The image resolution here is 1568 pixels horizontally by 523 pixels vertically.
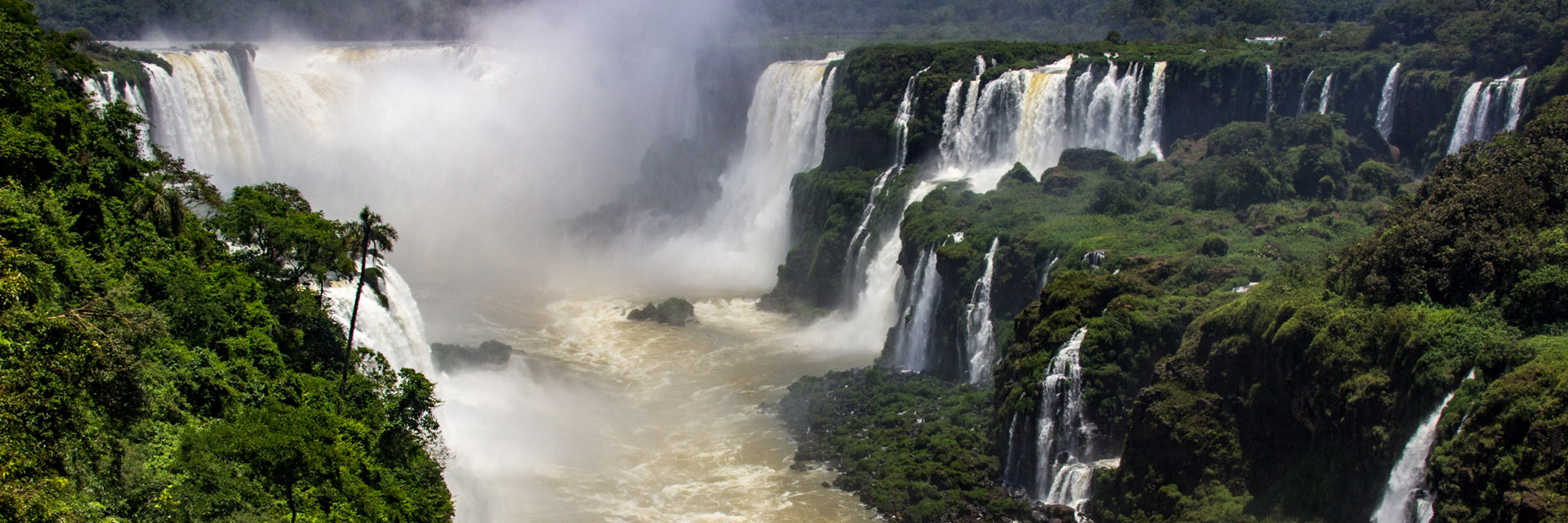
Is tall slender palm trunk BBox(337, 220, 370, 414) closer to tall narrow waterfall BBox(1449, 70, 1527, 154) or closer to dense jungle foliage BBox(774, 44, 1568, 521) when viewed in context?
dense jungle foliage BBox(774, 44, 1568, 521)

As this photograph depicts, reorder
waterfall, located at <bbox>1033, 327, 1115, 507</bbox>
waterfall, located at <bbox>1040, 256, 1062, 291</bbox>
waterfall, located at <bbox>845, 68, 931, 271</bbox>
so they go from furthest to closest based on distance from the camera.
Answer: waterfall, located at <bbox>845, 68, 931, 271</bbox>, waterfall, located at <bbox>1040, 256, 1062, 291</bbox>, waterfall, located at <bbox>1033, 327, 1115, 507</bbox>

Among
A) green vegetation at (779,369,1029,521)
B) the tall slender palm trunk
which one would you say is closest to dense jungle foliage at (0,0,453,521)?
the tall slender palm trunk

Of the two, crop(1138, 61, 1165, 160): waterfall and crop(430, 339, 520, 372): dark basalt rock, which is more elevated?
crop(1138, 61, 1165, 160): waterfall

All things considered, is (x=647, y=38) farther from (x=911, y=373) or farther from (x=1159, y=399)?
(x=1159, y=399)

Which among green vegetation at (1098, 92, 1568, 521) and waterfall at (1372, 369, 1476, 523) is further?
waterfall at (1372, 369, 1476, 523)

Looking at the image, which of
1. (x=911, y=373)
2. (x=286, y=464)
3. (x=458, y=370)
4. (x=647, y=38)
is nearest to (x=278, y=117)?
(x=647, y=38)

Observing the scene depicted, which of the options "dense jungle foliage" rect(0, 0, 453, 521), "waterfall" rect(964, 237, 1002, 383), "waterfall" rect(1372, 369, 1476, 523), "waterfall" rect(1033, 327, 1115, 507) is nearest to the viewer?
"dense jungle foliage" rect(0, 0, 453, 521)

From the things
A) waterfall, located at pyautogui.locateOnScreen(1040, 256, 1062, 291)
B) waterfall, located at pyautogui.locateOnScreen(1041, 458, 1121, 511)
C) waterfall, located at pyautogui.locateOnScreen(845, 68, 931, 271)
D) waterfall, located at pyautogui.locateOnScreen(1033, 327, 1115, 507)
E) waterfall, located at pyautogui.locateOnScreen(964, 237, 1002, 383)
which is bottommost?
waterfall, located at pyautogui.locateOnScreen(1041, 458, 1121, 511)
